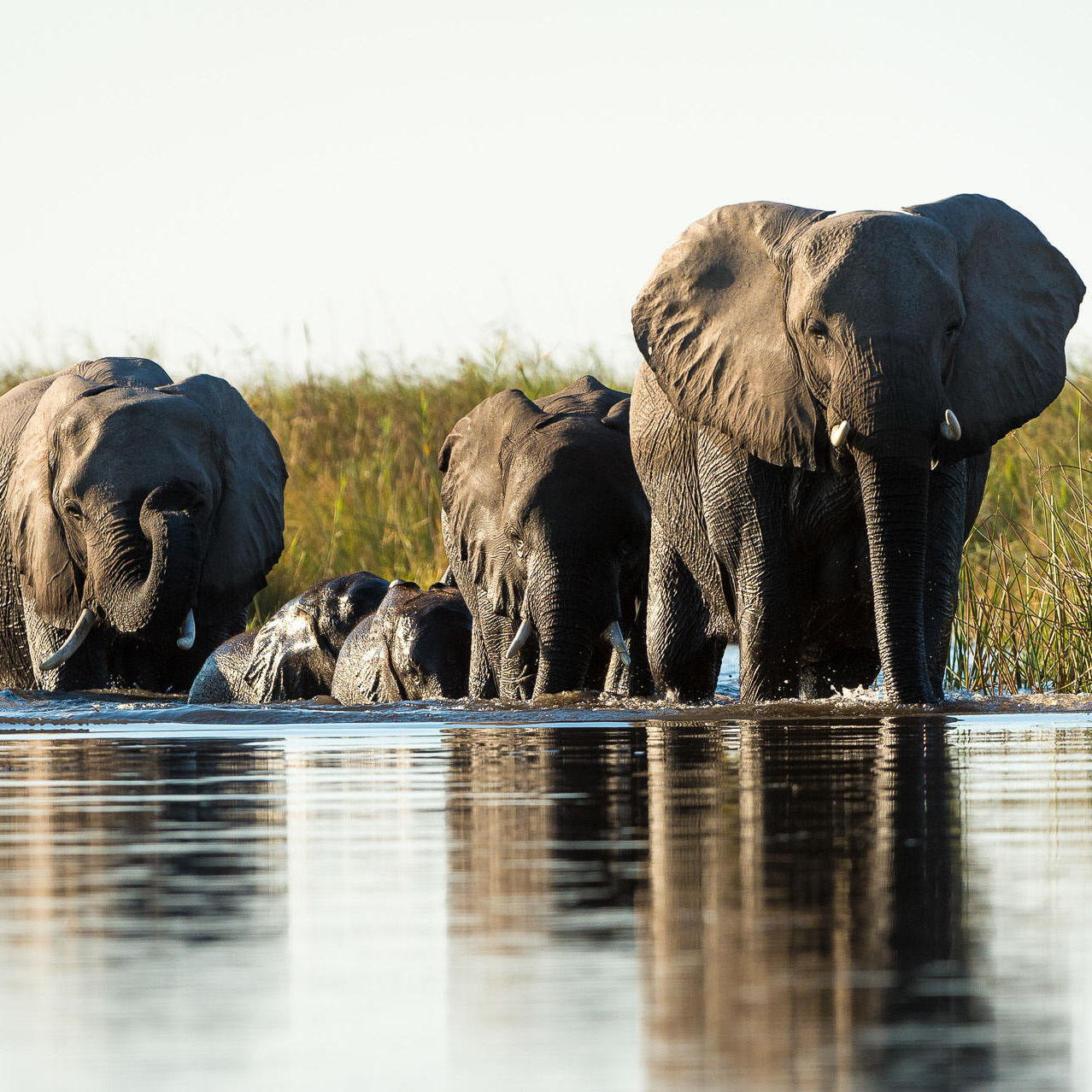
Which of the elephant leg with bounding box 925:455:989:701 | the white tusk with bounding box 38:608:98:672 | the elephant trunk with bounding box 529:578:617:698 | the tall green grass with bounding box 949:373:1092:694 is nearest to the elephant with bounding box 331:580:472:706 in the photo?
the elephant trunk with bounding box 529:578:617:698

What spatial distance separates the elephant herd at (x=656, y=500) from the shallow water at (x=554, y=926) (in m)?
2.93

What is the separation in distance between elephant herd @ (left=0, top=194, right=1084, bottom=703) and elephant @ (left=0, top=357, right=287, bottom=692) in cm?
2

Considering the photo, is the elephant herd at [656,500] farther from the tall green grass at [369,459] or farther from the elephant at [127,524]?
the tall green grass at [369,459]

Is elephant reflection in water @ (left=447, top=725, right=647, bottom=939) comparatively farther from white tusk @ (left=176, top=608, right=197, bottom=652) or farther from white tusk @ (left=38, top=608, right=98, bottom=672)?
white tusk @ (left=38, top=608, right=98, bottom=672)

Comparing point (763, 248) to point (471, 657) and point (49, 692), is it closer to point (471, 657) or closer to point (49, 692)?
point (471, 657)

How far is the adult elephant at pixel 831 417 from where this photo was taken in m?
7.81

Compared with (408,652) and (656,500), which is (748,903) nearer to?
(656,500)

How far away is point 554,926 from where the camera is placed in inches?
103

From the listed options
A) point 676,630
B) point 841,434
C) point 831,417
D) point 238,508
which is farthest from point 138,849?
point 238,508

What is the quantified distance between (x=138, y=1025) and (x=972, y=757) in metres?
3.61

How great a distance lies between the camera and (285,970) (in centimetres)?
236

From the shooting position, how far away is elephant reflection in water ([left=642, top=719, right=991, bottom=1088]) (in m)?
1.85

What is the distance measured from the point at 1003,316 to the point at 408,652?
3.54m

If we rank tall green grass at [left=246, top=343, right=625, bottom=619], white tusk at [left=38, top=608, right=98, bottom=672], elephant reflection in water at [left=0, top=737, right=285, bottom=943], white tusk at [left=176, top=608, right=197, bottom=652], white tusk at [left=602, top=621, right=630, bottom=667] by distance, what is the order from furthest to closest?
tall green grass at [left=246, top=343, right=625, bottom=619], white tusk at [left=38, top=608, right=98, bottom=672], white tusk at [left=176, top=608, right=197, bottom=652], white tusk at [left=602, top=621, right=630, bottom=667], elephant reflection in water at [left=0, top=737, right=285, bottom=943]
